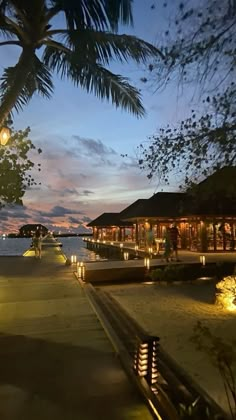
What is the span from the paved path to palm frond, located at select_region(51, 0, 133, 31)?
158 inches

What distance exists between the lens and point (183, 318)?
29.6 feet

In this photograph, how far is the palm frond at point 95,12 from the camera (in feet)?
14.1

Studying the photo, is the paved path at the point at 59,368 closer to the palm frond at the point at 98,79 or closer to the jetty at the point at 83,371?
the jetty at the point at 83,371

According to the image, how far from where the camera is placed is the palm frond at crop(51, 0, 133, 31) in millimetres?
4309

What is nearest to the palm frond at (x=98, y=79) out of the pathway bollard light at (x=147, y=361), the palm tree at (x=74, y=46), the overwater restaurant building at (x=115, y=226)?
the palm tree at (x=74, y=46)

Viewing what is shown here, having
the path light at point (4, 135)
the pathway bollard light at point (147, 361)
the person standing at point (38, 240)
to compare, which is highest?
the path light at point (4, 135)

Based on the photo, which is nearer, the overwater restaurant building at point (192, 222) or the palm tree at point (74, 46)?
the palm tree at point (74, 46)

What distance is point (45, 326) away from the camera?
7.00 metres

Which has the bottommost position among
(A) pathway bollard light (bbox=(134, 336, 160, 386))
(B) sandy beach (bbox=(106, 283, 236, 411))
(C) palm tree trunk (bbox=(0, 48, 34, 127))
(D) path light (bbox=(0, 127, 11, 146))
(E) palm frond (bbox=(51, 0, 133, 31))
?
(B) sandy beach (bbox=(106, 283, 236, 411))

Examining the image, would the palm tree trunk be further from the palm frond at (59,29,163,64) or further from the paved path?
the paved path

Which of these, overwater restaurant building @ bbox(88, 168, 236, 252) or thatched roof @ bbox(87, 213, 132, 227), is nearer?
overwater restaurant building @ bbox(88, 168, 236, 252)

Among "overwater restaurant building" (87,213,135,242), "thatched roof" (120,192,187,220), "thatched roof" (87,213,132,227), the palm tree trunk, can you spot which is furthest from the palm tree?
"thatched roof" (87,213,132,227)

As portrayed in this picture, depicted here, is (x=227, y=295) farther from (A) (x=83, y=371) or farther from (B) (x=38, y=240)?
(B) (x=38, y=240)

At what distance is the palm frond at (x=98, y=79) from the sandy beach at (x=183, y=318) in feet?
11.4
